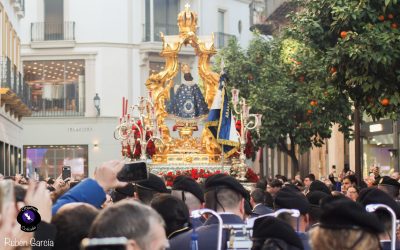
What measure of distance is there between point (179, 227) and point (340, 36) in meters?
11.9

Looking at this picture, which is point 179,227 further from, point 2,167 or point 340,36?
point 2,167

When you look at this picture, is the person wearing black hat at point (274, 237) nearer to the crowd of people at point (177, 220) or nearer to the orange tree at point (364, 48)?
the crowd of people at point (177, 220)

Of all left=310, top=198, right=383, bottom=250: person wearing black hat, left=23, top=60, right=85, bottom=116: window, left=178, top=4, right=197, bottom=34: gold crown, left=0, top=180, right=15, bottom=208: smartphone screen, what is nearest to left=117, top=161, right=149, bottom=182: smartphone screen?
left=310, top=198, right=383, bottom=250: person wearing black hat

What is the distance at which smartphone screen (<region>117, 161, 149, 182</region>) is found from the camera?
800 cm

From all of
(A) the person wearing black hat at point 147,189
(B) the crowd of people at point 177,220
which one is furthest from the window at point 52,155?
(B) the crowd of people at point 177,220

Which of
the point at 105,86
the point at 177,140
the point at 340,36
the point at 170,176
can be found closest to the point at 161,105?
the point at 177,140

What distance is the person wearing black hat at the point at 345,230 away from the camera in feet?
17.6

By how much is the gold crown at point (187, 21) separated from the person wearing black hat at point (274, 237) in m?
17.5

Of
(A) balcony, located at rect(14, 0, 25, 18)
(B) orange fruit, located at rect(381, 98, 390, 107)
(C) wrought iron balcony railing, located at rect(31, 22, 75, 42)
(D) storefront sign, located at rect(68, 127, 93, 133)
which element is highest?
(C) wrought iron balcony railing, located at rect(31, 22, 75, 42)

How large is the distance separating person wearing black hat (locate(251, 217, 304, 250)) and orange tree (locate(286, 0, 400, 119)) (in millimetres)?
11166

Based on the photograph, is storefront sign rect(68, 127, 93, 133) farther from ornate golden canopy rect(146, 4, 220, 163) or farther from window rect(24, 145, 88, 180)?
ornate golden canopy rect(146, 4, 220, 163)

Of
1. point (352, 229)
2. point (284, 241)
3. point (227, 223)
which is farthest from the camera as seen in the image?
point (227, 223)

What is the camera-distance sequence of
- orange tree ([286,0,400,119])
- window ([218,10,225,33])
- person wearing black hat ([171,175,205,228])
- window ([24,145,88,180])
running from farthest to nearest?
1. window ([218,10,225,33])
2. window ([24,145,88,180])
3. orange tree ([286,0,400,119])
4. person wearing black hat ([171,175,205,228])

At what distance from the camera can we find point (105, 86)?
49719 mm
